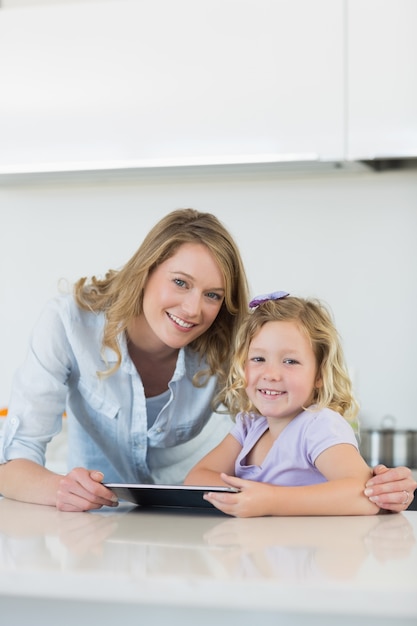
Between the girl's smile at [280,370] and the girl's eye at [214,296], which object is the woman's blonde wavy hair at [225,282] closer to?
the girl's eye at [214,296]

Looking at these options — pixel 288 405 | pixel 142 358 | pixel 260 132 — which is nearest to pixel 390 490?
pixel 288 405

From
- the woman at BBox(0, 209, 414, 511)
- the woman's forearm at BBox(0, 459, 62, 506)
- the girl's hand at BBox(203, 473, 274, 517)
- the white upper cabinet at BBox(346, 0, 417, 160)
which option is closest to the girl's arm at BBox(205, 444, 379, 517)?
the girl's hand at BBox(203, 473, 274, 517)

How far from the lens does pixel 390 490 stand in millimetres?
1383

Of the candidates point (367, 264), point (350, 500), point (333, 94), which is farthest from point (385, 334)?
point (350, 500)

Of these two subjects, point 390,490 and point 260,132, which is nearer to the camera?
point 390,490

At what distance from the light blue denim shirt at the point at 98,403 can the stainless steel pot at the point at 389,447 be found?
0.79m

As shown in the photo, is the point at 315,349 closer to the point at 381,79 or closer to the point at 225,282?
the point at 225,282

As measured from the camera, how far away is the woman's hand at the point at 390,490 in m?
1.38

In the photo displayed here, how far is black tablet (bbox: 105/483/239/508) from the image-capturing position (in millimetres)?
1302

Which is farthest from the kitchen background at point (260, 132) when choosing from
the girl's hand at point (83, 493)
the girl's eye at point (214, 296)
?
the girl's hand at point (83, 493)

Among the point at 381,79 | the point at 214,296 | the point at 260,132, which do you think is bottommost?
the point at 214,296

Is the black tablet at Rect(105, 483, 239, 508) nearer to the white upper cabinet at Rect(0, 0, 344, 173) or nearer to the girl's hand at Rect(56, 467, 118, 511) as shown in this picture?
the girl's hand at Rect(56, 467, 118, 511)

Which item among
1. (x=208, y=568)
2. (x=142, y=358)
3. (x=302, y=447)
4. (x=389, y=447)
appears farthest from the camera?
(x=389, y=447)

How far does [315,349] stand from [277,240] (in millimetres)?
1353
